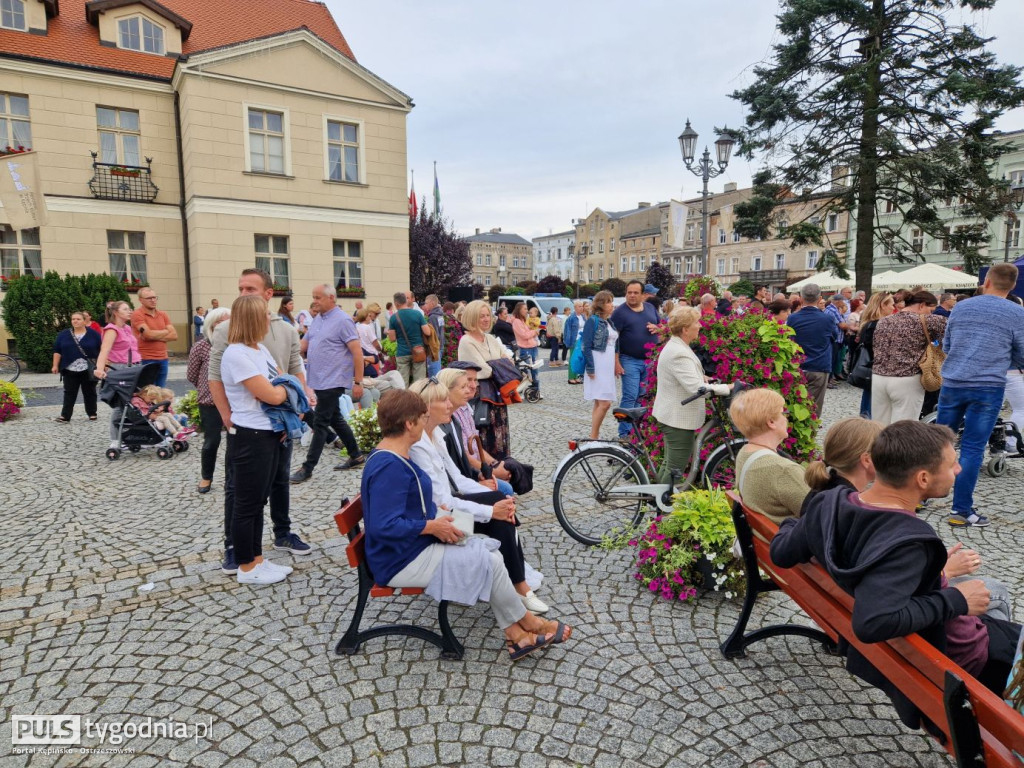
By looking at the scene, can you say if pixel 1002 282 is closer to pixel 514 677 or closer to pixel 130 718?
pixel 514 677

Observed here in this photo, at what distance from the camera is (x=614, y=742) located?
244 cm

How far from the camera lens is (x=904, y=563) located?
189 centimetres

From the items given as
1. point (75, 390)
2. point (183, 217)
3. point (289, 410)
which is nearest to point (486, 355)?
point (289, 410)

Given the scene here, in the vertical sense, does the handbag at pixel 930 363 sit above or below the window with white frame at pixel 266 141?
below

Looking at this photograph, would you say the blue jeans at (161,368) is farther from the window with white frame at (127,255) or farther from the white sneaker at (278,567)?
the window with white frame at (127,255)

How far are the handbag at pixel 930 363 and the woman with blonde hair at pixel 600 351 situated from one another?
307 cm

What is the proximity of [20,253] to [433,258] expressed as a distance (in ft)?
59.9

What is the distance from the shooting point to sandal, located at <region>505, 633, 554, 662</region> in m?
2.93

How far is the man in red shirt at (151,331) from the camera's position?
747 centimetres

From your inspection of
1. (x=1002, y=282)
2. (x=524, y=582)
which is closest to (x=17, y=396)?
(x=524, y=582)

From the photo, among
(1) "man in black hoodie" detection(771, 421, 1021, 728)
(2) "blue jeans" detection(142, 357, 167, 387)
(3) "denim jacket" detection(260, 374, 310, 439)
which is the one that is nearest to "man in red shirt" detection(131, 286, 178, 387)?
(2) "blue jeans" detection(142, 357, 167, 387)

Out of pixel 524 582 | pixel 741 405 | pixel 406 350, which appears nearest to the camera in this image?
pixel 741 405

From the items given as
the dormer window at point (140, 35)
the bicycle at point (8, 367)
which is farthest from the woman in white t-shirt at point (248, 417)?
the dormer window at point (140, 35)

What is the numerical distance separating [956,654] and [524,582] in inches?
77.3
